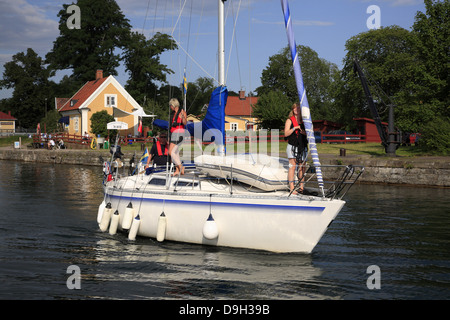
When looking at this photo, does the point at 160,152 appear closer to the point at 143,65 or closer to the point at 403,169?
the point at 403,169

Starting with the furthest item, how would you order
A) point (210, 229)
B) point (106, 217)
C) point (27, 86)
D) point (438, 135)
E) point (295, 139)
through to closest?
1. point (27, 86)
2. point (438, 135)
3. point (106, 217)
4. point (295, 139)
5. point (210, 229)

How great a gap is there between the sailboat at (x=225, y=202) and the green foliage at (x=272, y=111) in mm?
39114

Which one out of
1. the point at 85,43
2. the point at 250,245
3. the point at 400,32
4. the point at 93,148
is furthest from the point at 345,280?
the point at 85,43

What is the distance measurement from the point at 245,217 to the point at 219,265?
100 cm

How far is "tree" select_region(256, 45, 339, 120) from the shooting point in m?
77.6

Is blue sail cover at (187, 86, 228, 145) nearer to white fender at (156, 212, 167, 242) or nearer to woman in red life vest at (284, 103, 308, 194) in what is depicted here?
woman in red life vest at (284, 103, 308, 194)

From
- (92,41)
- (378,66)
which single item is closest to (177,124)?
(378,66)

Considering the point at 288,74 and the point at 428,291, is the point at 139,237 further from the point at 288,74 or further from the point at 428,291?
the point at 288,74

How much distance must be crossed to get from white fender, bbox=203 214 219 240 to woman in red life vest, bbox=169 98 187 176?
194cm

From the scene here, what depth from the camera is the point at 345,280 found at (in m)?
9.02

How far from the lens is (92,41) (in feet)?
227

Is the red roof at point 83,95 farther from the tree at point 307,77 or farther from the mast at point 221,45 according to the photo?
the mast at point 221,45

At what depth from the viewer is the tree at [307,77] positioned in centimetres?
7756

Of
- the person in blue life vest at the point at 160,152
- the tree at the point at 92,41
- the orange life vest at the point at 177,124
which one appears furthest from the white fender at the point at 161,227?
the tree at the point at 92,41
